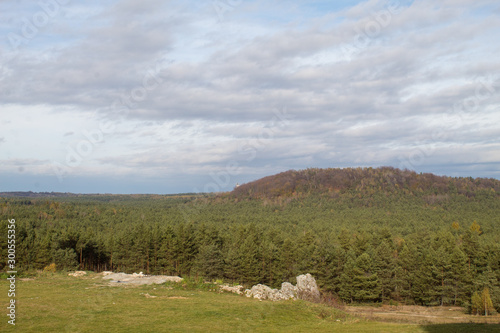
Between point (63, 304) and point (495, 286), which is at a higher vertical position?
point (63, 304)

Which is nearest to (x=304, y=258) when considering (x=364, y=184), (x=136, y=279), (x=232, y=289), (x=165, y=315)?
(x=232, y=289)

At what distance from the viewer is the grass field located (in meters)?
12.9

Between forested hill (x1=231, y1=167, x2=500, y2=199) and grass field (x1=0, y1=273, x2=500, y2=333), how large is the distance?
437 ft

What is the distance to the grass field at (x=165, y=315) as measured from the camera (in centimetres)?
1286

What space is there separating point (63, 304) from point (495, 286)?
41.8 meters

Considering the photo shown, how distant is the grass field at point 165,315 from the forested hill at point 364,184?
133149mm

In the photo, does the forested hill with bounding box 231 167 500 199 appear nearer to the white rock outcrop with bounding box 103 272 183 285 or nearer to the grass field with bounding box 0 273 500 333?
the white rock outcrop with bounding box 103 272 183 285

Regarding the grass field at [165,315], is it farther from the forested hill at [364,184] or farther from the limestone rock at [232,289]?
the forested hill at [364,184]

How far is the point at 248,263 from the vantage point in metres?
45.0

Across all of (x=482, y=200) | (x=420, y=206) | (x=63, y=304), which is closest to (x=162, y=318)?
(x=63, y=304)

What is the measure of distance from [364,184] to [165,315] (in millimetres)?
149964

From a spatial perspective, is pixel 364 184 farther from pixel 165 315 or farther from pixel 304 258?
pixel 165 315

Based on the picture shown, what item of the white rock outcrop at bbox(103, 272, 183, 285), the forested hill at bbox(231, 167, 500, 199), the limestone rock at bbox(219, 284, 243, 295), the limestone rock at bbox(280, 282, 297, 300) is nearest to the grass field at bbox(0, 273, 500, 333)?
the limestone rock at bbox(219, 284, 243, 295)

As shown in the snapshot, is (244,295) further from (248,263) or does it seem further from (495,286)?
(495,286)
